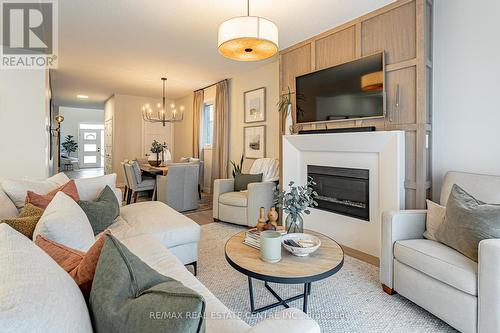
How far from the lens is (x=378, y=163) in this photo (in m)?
2.71

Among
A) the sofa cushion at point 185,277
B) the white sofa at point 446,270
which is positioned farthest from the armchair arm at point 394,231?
the sofa cushion at point 185,277

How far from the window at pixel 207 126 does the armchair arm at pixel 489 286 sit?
18.2 feet

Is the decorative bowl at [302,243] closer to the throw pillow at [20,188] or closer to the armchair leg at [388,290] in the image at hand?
the armchair leg at [388,290]

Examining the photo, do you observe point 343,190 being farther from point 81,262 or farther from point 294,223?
point 81,262

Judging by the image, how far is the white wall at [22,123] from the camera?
314 cm

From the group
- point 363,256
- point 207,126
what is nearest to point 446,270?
point 363,256

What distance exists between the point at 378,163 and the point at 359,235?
816mm

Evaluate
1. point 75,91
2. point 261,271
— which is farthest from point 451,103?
point 75,91

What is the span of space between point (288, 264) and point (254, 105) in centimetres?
372

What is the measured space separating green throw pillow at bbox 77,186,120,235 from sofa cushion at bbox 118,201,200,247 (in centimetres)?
11

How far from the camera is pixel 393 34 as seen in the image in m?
2.63

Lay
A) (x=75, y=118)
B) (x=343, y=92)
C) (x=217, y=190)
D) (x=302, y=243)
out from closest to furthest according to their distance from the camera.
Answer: (x=302, y=243)
(x=343, y=92)
(x=217, y=190)
(x=75, y=118)

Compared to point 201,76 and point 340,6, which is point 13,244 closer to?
point 340,6

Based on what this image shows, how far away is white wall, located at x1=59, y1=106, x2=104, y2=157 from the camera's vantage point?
12609 millimetres
